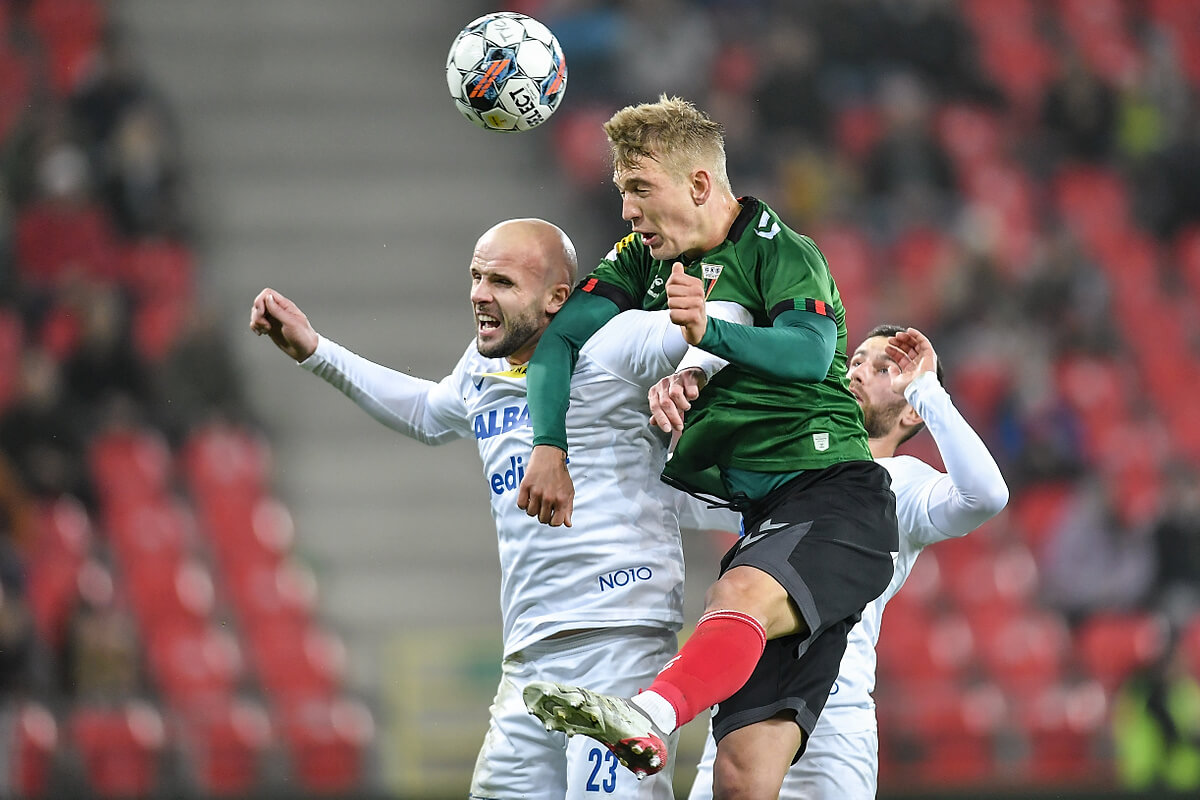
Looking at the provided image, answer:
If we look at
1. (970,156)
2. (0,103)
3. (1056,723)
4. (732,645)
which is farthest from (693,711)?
(970,156)

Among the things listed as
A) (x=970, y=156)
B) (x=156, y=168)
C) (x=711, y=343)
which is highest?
(x=970, y=156)

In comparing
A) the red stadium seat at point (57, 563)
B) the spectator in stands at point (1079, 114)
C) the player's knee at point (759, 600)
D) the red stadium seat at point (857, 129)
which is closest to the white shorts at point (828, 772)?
the player's knee at point (759, 600)

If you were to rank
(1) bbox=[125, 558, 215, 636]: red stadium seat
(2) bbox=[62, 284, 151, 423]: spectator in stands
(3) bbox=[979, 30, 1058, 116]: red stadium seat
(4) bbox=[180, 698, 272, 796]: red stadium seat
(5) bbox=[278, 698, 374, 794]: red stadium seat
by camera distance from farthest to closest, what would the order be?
(3) bbox=[979, 30, 1058, 116]: red stadium seat < (2) bbox=[62, 284, 151, 423]: spectator in stands < (1) bbox=[125, 558, 215, 636]: red stadium seat < (5) bbox=[278, 698, 374, 794]: red stadium seat < (4) bbox=[180, 698, 272, 796]: red stadium seat

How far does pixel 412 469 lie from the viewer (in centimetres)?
1094

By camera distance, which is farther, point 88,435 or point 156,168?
point 156,168

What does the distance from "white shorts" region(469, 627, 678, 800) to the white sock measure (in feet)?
1.88

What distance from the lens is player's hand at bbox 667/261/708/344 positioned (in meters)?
3.58

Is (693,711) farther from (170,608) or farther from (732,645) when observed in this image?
(170,608)

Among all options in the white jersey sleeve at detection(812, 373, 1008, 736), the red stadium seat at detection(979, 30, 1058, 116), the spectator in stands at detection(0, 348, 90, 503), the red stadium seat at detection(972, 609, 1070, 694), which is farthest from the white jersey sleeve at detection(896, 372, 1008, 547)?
the red stadium seat at detection(979, 30, 1058, 116)

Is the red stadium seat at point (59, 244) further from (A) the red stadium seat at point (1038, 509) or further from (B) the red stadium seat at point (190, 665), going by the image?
(A) the red stadium seat at point (1038, 509)

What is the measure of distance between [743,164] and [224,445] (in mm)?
4380

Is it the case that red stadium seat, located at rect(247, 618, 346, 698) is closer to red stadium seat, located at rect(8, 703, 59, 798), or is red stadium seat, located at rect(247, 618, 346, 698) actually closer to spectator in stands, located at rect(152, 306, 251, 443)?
spectator in stands, located at rect(152, 306, 251, 443)

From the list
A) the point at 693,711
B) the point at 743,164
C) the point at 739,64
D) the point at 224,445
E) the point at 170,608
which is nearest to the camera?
the point at 693,711

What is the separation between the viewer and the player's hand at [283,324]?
14.9 feet
